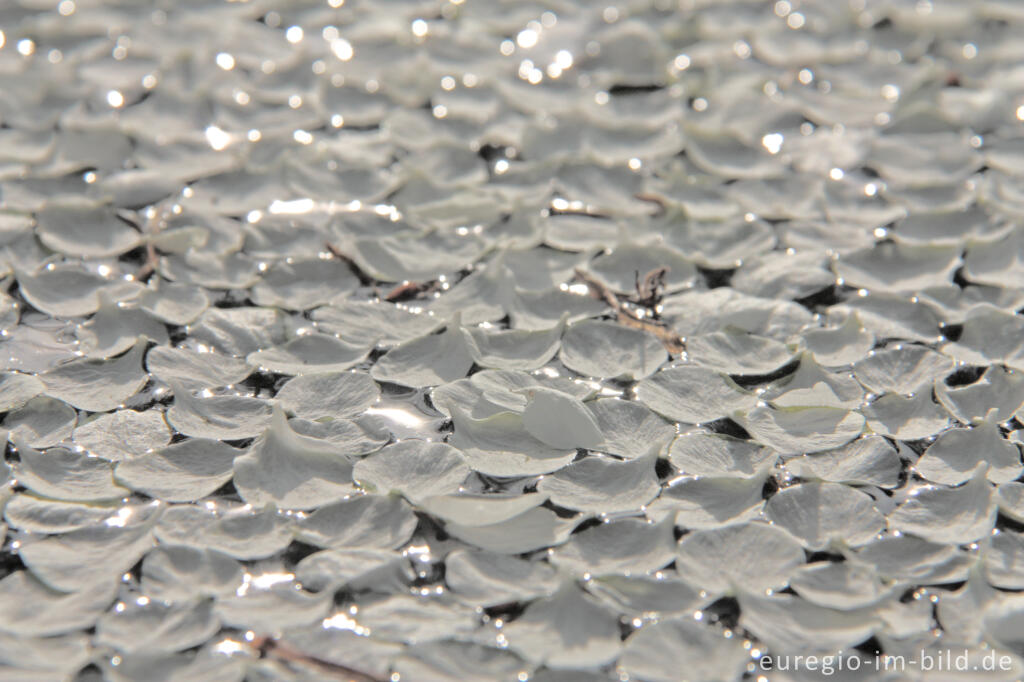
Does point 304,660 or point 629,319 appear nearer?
point 304,660

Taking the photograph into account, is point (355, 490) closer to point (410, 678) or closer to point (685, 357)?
point (410, 678)

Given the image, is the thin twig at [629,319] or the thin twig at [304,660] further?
the thin twig at [629,319]

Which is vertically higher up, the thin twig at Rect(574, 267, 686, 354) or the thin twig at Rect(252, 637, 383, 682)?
the thin twig at Rect(574, 267, 686, 354)

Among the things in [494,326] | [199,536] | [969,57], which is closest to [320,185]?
[494,326]

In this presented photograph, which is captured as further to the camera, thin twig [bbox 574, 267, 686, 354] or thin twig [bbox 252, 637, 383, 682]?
thin twig [bbox 574, 267, 686, 354]

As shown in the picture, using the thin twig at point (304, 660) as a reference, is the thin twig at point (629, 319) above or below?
above
